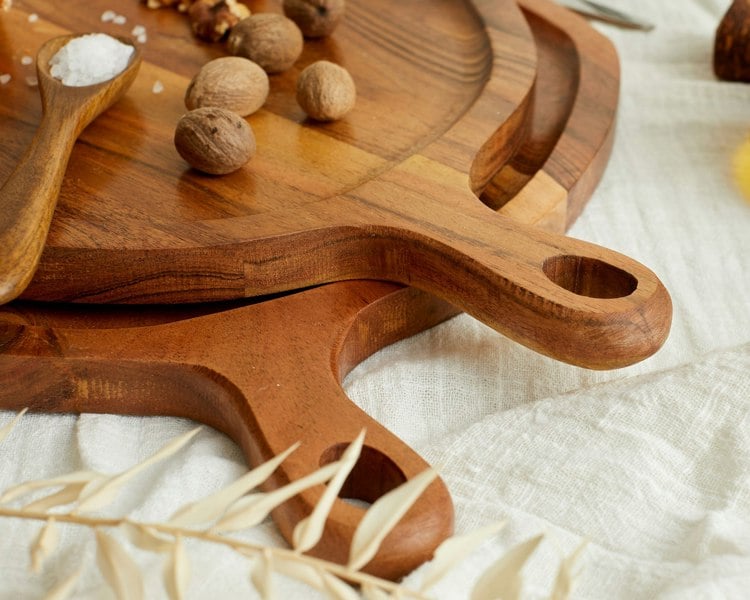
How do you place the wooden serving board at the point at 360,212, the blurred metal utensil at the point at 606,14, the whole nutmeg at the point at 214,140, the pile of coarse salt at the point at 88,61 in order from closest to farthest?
the wooden serving board at the point at 360,212
the whole nutmeg at the point at 214,140
the pile of coarse salt at the point at 88,61
the blurred metal utensil at the point at 606,14

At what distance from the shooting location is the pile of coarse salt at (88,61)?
3.76 feet

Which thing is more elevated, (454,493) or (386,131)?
(386,131)

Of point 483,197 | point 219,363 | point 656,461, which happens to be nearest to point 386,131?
point 483,197

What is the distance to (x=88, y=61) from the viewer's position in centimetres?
116

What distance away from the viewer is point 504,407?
0.98 meters

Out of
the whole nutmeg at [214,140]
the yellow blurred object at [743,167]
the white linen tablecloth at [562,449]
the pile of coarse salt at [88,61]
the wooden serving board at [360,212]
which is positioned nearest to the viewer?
the white linen tablecloth at [562,449]

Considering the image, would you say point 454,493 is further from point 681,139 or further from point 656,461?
point 681,139

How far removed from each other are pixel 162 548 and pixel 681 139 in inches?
39.0

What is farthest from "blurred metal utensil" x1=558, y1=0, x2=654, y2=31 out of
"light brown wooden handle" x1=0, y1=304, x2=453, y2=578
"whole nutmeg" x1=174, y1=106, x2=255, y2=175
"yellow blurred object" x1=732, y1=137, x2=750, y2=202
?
"light brown wooden handle" x1=0, y1=304, x2=453, y2=578

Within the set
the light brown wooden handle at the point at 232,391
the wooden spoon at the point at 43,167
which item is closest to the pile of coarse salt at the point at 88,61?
the wooden spoon at the point at 43,167

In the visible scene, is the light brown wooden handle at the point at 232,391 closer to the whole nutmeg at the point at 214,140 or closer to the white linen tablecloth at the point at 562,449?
the white linen tablecloth at the point at 562,449

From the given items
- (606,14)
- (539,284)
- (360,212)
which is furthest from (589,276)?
(606,14)

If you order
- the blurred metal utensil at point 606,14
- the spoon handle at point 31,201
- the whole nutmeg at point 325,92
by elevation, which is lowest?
the spoon handle at point 31,201

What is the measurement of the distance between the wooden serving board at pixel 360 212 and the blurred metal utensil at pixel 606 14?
378 millimetres
